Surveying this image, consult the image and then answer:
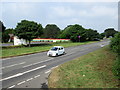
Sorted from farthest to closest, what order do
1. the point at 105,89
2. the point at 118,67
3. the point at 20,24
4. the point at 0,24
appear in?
the point at 0,24
the point at 20,24
the point at 118,67
the point at 105,89

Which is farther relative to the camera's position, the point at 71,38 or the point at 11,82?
the point at 71,38

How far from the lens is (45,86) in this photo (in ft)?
25.5

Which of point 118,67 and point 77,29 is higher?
point 77,29

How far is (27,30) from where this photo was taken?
35844mm

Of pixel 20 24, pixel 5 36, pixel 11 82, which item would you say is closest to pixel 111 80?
pixel 11 82

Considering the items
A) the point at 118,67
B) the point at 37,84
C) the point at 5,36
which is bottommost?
the point at 37,84

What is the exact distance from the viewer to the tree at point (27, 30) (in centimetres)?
3531

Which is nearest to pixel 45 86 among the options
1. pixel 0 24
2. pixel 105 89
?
pixel 105 89

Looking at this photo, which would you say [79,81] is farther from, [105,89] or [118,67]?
[118,67]

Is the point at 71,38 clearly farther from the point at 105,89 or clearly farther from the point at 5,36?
the point at 105,89

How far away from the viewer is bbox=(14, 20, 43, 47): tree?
116ft

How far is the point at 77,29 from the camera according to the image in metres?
62.6

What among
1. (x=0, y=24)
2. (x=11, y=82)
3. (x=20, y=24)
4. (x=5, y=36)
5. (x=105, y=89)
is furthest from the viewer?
(x=5, y=36)

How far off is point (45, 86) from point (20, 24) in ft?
104
